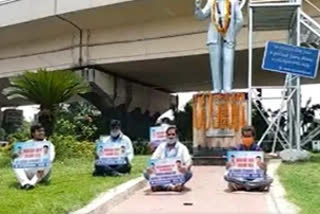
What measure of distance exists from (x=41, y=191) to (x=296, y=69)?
7.68 metres

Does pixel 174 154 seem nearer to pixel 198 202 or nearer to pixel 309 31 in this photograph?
pixel 198 202

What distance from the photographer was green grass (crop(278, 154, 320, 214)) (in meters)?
8.35

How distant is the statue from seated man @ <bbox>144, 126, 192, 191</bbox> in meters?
5.84

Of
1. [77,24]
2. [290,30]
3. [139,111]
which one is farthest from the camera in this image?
[139,111]

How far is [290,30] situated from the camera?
17.3 m

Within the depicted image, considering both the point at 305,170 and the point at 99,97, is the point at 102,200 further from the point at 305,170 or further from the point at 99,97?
the point at 99,97

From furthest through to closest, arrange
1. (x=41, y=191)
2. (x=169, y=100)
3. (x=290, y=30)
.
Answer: (x=169, y=100)
(x=290, y=30)
(x=41, y=191)

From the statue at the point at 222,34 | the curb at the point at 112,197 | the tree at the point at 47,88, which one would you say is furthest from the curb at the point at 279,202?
the tree at the point at 47,88

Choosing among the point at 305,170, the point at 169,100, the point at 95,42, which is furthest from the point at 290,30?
the point at 169,100

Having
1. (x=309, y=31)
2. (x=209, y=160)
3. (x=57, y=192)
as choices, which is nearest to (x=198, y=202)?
(x=57, y=192)

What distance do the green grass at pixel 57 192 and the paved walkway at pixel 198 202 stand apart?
503 millimetres

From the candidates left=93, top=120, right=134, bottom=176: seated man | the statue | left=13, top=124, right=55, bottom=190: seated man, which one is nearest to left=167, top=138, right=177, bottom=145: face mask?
left=93, top=120, right=134, bottom=176: seated man

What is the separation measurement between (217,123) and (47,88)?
414 centimetres

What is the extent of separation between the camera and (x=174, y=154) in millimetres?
9898
